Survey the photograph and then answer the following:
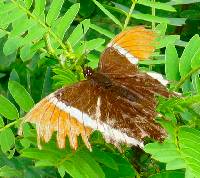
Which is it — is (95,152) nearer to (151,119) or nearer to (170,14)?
(151,119)

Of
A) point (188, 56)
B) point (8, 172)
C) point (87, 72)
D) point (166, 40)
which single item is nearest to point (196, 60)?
point (188, 56)

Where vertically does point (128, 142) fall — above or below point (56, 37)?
below

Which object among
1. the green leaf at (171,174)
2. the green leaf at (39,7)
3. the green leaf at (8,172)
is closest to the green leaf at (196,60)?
the green leaf at (171,174)

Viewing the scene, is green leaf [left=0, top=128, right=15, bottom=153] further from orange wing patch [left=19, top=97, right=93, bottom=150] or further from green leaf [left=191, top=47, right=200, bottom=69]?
green leaf [left=191, top=47, right=200, bottom=69]

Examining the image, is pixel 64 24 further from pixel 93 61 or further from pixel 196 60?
pixel 196 60

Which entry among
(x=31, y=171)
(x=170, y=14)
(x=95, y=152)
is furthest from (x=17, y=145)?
(x=170, y=14)

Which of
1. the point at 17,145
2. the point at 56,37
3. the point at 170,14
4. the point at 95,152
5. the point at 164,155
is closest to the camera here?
the point at 164,155

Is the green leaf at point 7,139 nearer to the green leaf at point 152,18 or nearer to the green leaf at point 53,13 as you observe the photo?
the green leaf at point 53,13

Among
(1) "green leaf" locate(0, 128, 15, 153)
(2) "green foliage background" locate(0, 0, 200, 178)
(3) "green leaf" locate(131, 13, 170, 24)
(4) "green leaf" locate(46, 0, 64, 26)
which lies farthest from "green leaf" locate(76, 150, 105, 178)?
(3) "green leaf" locate(131, 13, 170, 24)
